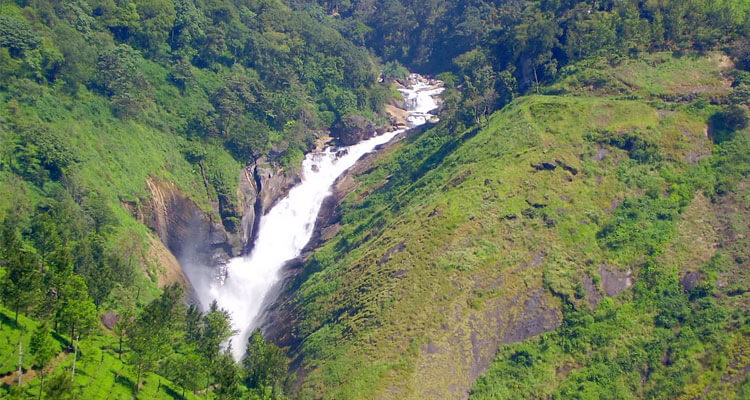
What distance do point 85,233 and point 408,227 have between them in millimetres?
A: 27010

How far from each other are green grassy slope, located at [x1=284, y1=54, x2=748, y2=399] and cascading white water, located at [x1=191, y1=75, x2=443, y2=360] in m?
6.66

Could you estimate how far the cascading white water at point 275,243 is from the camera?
68.7 meters

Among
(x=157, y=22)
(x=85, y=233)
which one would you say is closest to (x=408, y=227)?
(x=85, y=233)

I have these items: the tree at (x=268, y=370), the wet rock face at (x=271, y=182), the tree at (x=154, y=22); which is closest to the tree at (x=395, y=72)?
the wet rock face at (x=271, y=182)

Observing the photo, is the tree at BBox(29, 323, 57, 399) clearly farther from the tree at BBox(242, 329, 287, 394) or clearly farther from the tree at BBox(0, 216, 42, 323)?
the tree at BBox(242, 329, 287, 394)

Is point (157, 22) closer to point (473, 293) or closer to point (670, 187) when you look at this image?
point (473, 293)

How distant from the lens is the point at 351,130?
91312 mm

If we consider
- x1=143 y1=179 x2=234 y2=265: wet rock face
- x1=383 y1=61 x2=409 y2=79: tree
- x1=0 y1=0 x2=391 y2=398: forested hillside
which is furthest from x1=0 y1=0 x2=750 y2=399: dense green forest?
x1=383 y1=61 x2=409 y2=79: tree

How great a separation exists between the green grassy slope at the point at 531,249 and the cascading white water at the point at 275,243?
666 cm

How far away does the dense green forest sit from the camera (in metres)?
47.0

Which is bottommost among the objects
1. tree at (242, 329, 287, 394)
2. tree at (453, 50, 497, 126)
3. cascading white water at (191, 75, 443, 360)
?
tree at (242, 329, 287, 394)

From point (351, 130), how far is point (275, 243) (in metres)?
22.2

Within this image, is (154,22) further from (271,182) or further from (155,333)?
(155,333)

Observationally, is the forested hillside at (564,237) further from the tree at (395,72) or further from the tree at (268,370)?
the tree at (395,72)
